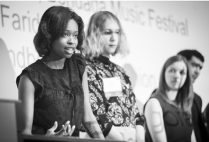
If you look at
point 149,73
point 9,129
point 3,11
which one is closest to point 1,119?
point 9,129

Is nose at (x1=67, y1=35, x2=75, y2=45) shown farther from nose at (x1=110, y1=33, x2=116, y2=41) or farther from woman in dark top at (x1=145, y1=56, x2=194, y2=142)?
woman in dark top at (x1=145, y1=56, x2=194, y2=142)

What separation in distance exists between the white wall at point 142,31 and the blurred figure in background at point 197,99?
0.05 meters

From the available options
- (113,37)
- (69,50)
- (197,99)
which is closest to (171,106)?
(197,99)

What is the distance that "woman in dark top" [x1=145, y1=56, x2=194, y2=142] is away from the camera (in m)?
3.28

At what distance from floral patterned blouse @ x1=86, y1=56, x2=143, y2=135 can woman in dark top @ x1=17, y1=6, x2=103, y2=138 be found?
8 cm

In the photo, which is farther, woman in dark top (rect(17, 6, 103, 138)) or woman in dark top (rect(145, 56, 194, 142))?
A: woman in dark top (rect(145, 56, 194, 142))

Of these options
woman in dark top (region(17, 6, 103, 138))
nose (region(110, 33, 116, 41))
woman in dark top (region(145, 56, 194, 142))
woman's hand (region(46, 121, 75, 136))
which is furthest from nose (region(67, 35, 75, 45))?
woman in dark top (region(145, 56, 194, 142))

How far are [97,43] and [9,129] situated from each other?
1154 millimetres

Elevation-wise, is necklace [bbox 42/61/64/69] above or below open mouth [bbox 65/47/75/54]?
below

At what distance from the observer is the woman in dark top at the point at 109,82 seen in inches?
119

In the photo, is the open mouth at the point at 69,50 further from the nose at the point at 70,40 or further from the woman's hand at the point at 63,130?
the woman's hand at the point at 63,130

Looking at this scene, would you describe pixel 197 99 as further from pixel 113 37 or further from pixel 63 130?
pixel 63 130

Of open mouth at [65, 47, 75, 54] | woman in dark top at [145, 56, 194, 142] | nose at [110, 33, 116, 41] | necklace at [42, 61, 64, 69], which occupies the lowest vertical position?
woman in dark top at [145, 56, 194, 142]

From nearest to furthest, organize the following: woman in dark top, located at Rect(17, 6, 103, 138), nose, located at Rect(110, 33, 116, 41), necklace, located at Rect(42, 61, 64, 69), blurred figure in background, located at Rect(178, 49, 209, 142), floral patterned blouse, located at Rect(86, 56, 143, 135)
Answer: woman in dark top, located at Rect(17, 6, 103, 138)
necklace, located at Rect(42, 61, 64, 69)
floral patterned blouse, located at Rect(86, 56, 143, 135)
nose, located at Rect(110, 33, 116, 41)
blurred figure in background, located at Rect(178, 49, 209, 142)
